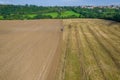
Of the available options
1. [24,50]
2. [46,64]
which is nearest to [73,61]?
[46,64]

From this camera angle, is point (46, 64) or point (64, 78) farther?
point (46, 64)

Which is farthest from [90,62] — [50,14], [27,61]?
[50,14]

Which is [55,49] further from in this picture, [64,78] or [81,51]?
[64,78]

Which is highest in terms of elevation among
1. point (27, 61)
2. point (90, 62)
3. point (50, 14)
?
point (90, 62)

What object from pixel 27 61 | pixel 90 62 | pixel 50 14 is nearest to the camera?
pixel 90 62

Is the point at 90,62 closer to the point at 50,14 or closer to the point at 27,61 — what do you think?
the point at 27,61

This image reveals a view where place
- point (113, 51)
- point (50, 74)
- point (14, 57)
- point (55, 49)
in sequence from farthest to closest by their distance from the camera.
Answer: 1. point (55, 49)
2. point (113, 51)
3. point (14, 57)
4. point (50, 74)

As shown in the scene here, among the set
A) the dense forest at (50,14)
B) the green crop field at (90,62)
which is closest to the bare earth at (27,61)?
the green crop field at (90,62)

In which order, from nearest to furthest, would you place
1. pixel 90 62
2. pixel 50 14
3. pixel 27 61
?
pixel 90 62 < pixel 27 61 < pixel 50 14

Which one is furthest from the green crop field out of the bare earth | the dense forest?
the dense forest

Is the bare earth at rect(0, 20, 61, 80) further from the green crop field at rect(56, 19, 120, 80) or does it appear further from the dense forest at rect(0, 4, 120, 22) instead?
the dense forest at rect(0, 4, 120, 22)

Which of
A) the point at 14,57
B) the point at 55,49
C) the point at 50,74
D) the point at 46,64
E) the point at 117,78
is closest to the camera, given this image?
the point at 117,78
